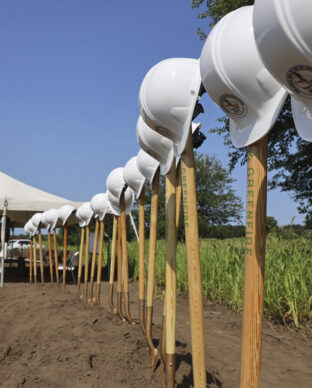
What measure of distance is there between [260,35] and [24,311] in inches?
206

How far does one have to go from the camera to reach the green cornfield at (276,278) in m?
4.85

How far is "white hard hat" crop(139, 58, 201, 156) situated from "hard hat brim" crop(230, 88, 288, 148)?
428 mm

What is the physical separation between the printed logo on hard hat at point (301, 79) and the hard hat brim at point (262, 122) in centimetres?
28

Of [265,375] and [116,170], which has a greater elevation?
[116,170]

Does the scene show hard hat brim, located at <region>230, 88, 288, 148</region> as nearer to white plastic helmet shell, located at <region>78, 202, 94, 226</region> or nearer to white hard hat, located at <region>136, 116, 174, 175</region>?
white hard hat, located at <region>136, 116, 174, 175</region>

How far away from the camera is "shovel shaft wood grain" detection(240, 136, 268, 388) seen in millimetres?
1488

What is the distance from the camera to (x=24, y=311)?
5.59 m

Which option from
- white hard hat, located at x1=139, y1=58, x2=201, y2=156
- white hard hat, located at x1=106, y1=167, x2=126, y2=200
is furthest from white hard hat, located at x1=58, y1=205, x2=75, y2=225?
white hard hat, located at x1=139, y1=58, x2=201, y2=156

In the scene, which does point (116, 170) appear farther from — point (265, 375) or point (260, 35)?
point (260, 35)

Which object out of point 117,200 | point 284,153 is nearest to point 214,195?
point 284,153

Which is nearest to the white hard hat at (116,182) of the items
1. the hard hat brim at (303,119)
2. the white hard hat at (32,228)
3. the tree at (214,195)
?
the hard hat brim at (303,119)

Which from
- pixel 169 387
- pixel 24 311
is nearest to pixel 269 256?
pixel 24 311

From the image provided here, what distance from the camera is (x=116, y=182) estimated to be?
436 centimetres

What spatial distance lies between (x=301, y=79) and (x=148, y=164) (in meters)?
2.09
